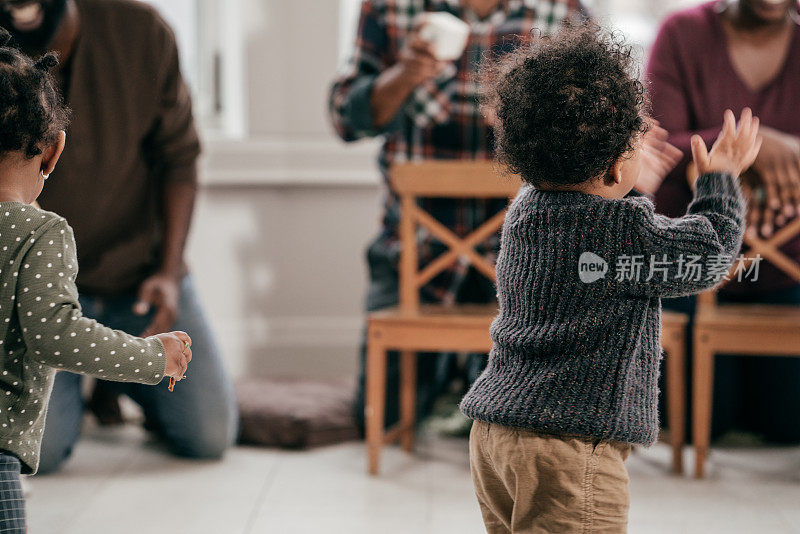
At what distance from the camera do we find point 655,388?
0.94m

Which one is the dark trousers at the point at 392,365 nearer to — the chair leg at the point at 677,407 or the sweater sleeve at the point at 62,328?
the chair leg at the point at 677,407

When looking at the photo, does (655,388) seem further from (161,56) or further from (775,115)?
(161,56)

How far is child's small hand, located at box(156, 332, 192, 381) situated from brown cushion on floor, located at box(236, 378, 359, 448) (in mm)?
1158

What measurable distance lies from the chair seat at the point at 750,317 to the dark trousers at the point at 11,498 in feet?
4.37

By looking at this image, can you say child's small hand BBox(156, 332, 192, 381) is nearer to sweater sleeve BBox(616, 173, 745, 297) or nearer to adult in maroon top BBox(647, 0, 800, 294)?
sweater sleeve BBox(616, 173, 745, 297)

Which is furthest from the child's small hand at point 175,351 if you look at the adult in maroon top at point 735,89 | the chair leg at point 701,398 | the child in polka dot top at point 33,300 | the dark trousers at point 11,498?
Answer: the chair leg at point 701,398

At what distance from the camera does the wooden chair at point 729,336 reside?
165 cm

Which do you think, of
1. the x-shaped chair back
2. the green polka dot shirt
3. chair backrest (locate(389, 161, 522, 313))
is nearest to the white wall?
chair backrest (locate(389, 161, 522, 313))

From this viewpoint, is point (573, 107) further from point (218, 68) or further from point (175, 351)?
point (218, 68)

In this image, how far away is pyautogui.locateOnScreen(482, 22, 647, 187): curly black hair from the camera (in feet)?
2.86

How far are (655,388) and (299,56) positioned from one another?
6.02ft

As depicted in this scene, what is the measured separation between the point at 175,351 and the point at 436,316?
3.18 feet

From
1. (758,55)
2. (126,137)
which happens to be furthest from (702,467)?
(126,137)

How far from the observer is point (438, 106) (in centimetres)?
199
